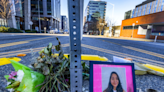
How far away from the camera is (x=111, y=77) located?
103cm

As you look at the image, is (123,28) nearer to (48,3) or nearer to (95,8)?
(48,3)

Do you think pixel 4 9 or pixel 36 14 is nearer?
pixel 4 9

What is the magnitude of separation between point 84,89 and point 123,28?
A: 97.4ft

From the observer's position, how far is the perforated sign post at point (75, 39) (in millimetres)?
675

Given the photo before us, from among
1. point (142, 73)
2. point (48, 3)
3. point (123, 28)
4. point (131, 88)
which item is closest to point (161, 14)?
point (123, 28)

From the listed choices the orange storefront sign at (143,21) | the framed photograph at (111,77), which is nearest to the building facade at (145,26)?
the orange storefront sign at (143,21)

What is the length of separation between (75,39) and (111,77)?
69 cm

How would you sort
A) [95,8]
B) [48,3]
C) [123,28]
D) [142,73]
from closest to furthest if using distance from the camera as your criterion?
[142,73], [123,28], [48,3], [95,8]

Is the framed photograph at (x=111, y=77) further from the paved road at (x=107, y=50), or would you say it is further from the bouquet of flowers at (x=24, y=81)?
the paved road at (x=107, y=50)

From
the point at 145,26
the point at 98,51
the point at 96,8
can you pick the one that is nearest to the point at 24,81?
the point at 98,51

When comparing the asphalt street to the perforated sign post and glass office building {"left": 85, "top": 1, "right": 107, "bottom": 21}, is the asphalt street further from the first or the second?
glass office building {"left": 85, "top": 1, "right": 107, "bottom": 21}

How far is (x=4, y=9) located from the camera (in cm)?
1559

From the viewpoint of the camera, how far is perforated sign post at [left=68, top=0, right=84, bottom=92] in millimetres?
675

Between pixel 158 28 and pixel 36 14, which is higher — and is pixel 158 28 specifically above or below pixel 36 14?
below
